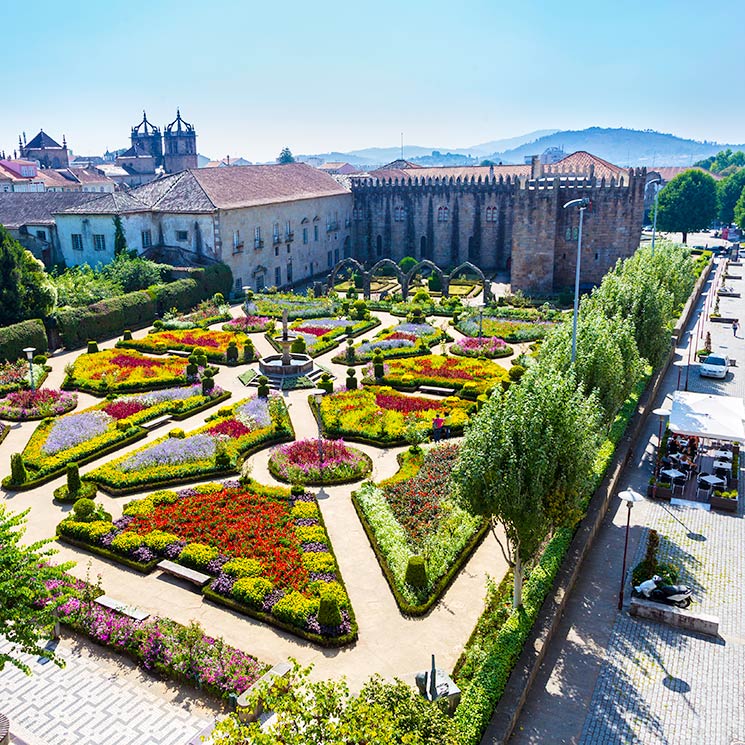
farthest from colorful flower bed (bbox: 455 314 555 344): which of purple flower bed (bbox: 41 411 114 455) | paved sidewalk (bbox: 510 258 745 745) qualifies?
purple flower bed (bbox: 41 411 114 455)

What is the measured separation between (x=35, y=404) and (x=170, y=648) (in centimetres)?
1899

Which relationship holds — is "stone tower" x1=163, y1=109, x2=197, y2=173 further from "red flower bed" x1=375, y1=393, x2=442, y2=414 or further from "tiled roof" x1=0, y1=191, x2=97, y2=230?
"red flower bed" x1=375, y1=393, x2=442, y2=414

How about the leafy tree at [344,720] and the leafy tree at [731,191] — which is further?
the leafy tree at [731,191]

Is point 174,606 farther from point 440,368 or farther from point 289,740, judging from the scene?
point 440,368

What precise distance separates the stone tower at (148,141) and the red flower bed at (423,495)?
11934 cm

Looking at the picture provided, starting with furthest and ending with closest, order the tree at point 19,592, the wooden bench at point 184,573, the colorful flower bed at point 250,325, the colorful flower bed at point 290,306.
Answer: the colorful flower bed at point 290,306, the colorful flower bed at point 250,325, the wooden bench at point 184,573, the tree at point 19,592

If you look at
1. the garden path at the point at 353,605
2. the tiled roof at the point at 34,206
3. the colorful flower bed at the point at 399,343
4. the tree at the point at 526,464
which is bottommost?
the garden path at the point at 353,605

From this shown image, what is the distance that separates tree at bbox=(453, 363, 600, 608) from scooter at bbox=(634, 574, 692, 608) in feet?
11.2

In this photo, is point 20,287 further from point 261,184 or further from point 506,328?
point 506,328

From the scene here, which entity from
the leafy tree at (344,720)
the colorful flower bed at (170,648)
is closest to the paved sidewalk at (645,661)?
the leafy tree at (344,720)

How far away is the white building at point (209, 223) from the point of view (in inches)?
2071

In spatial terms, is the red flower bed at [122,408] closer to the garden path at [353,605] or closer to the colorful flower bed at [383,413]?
the garden path at [353,605]

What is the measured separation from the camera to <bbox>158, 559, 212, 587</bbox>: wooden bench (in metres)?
18.4

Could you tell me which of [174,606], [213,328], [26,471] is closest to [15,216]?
[213,328]
